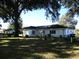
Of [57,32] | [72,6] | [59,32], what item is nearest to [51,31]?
[57,32]

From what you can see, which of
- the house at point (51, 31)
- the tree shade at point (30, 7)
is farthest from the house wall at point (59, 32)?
the tree shade at point (30, 7)

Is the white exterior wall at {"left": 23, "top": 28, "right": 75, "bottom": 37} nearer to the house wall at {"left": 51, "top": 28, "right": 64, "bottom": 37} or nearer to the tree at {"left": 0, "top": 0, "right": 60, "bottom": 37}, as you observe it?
the house wall at {"left": 51, "top": 28, "right": 64, "bottom": 37}

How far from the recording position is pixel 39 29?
67.2 metres

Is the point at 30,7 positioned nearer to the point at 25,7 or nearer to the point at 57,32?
the point at 25,7

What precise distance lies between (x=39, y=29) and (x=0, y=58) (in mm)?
44158

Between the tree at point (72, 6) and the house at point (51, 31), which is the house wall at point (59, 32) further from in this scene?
the tree at point (72, 6)

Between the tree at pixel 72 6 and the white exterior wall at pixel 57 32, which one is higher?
the tree at pixel 72 6

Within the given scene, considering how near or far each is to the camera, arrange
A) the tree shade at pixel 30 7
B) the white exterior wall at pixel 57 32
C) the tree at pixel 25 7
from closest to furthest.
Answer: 1. the tree shade at pixel 30 7
2. the tree at pixel 25 7
3. the white exterior wall at pixel 57 32

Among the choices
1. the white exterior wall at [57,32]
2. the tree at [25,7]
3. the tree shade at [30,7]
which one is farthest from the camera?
the white exterior wall at [57,32]

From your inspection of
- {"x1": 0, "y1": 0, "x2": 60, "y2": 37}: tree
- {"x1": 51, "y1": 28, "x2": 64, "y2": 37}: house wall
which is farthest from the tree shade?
{"x1": 51, "y1": 28, "x2": 64, "y2": 37}: house wall

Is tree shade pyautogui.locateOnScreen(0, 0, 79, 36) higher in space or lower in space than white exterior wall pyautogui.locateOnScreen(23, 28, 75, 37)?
higher

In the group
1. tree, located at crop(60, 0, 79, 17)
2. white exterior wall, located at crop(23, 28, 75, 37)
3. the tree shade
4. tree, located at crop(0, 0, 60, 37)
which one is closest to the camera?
tree, located at crop(60, 0, 79, 17)

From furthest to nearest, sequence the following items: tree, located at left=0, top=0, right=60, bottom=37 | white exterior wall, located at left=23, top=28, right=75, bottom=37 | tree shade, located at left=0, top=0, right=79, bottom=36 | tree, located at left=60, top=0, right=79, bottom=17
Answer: white exterior wall, located at left=23, top=28, right=75, bottom=37
tree, located at left=0, top=0, right=60, bottom=37
tree shade, located at left=0, top=0, right=79, bottom=36
tree, located at left=60, top=0, right=79, bottom=17

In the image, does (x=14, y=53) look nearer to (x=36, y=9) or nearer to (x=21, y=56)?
(x=21, y=56)
